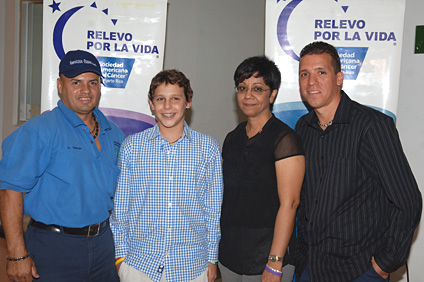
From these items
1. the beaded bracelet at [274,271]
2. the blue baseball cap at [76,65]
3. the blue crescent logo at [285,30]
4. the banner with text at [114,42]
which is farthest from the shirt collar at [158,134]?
the blue crescent logo at [285,30]

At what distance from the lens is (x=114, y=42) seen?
9.67 ft

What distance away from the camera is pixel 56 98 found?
9.78 ft

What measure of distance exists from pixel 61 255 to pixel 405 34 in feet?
10.2

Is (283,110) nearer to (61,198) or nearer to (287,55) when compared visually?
(287,55)

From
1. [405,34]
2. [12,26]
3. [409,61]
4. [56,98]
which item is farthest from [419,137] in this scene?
[12,26]

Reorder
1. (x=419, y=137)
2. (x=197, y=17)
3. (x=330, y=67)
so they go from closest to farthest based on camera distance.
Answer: (x=330, y=67) < (x=419, y=137) < (x=197, y=17)

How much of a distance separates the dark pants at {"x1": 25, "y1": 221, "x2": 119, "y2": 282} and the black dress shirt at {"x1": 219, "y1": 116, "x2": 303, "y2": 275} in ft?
2.56

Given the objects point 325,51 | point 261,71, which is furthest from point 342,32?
point 261,71

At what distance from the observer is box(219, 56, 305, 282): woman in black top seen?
6.48 feet

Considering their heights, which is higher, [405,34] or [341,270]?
[405,34]

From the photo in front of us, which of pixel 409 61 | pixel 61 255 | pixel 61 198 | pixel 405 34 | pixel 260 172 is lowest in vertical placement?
pixel 61 255

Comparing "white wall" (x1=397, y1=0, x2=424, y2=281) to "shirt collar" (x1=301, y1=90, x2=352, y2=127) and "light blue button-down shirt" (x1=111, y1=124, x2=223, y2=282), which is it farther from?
"light blue button-down shirt" (x1=111, y1=124, x2=223, y2=282)

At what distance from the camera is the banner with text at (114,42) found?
293 cm

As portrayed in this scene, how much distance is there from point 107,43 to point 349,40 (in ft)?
6.09
